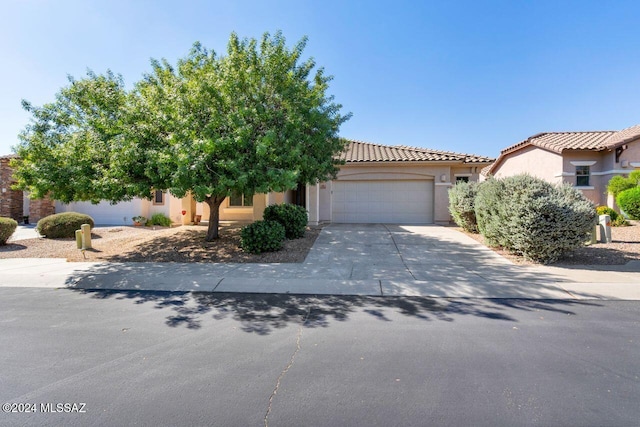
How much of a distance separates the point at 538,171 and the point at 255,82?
17430 millimetres

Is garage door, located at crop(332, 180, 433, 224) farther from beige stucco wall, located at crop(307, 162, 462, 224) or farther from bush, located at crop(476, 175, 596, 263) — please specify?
bush, located at crop(476, 175, 596, 263)

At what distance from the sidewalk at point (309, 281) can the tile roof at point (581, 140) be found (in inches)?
405

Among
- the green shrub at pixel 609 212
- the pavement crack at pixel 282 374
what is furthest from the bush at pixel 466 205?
the pavement crack at pixel 282 374

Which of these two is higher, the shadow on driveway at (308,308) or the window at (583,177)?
the window at (583,177)

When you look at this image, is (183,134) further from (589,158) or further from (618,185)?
(589,158)

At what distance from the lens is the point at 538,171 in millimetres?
17891

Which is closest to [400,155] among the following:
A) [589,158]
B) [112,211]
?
[589,158]

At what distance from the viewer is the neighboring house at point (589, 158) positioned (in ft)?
Answer: 48.9

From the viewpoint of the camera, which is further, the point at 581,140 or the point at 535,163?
the point at 535,163

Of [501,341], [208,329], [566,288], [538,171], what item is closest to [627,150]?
[538,171]

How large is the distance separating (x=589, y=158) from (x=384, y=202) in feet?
35.2

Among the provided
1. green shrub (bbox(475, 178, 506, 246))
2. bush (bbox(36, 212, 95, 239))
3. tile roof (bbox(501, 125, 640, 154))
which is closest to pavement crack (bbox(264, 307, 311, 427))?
green shrub (bbox(475, 178, 506, 246))

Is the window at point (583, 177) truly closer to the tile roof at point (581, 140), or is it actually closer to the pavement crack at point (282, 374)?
the tile roof at point (581, 140)

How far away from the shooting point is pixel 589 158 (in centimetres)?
1577
